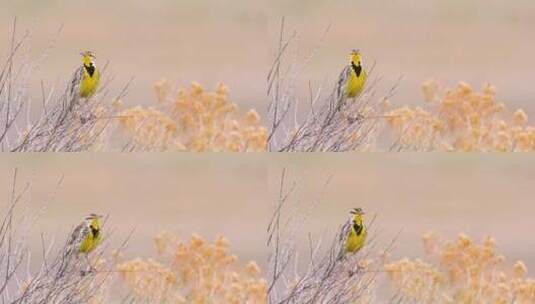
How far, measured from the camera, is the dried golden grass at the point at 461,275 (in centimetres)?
709

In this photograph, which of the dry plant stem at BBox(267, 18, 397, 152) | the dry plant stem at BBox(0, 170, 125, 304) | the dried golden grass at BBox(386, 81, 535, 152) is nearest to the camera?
the dry plant stem at BBox(0, 170, 125, 304)

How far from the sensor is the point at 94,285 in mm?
6977

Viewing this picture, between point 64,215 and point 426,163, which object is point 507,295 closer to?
point 426,163

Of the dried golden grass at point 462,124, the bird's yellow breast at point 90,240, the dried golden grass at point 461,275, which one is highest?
the dried golden grass at point 462,124

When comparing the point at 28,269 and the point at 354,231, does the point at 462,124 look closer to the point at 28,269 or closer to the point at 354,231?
the point at 354,231

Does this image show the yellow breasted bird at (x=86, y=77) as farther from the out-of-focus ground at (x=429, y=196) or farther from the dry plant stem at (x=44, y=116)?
the out-of-focus ground at (x=429, y=196)

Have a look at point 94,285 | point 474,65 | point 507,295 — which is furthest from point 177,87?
point 507,295

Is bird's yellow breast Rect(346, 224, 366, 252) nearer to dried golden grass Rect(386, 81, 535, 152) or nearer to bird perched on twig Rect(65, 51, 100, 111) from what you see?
dried golden grass Rect(386, 81, 535, 152)

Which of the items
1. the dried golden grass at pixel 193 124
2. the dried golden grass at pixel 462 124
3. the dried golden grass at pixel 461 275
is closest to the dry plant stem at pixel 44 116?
the dried golden grass at pixel 193 124

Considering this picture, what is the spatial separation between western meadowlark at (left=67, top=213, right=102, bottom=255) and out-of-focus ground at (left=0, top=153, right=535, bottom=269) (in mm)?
43

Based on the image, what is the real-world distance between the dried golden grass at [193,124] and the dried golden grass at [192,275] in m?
0.47

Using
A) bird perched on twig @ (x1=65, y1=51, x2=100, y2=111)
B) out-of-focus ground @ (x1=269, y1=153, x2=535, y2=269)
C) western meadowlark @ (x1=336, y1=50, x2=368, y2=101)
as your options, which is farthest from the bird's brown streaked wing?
western meadowlark @ (x1=336, y1=50, x2=368, y2=101)

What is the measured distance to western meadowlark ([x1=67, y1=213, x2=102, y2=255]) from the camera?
6941mm

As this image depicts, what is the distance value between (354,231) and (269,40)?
104 cm
